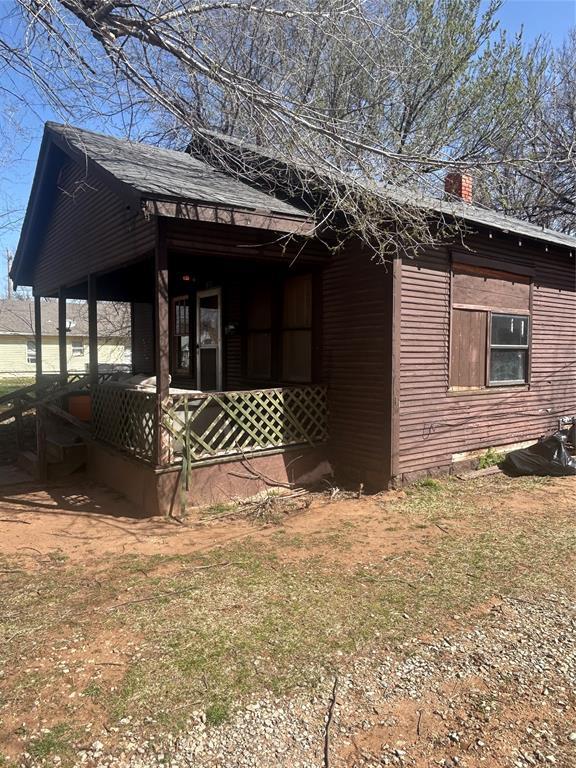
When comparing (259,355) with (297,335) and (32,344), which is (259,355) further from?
(32,344)

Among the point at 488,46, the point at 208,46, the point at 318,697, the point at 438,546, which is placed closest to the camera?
the point at 318,697

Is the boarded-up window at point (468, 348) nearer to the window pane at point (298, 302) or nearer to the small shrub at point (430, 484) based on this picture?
the small shrub at point (430, 484)

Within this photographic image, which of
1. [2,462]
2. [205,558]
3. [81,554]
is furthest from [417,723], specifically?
[2,462]

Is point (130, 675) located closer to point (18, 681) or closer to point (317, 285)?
point (18, 681)

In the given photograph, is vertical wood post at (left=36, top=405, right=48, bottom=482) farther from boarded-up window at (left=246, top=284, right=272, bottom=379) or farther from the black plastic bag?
the black plastic bag

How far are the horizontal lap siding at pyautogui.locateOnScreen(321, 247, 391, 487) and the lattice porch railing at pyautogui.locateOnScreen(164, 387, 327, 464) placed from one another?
33cm

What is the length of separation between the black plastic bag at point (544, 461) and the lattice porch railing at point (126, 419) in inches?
213

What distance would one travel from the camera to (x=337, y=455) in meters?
7.45

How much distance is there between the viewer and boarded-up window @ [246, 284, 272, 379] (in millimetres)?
8711

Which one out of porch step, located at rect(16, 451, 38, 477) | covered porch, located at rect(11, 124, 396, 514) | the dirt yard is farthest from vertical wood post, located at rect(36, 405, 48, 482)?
the dirt yard

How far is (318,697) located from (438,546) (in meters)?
2.65

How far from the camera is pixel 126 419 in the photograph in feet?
22.9

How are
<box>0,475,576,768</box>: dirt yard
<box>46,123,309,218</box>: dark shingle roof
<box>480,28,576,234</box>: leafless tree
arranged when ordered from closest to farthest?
<box>0,475,576,768</box>: dirt yard < <box>46,123,309,218</box>: dark shingle roof < <box>480,28,576,234</box>: leafless tree

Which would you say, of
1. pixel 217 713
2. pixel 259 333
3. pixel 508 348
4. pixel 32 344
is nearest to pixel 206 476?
pixel 259 333
